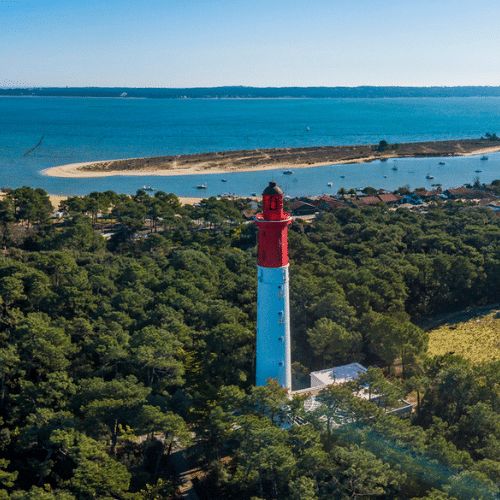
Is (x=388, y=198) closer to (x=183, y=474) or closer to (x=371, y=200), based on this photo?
(x=371, y=200)

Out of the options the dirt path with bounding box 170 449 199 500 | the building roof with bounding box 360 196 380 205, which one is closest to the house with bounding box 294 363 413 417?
the dirt path with bounding box 170 449 199 500

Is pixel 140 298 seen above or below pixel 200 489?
above

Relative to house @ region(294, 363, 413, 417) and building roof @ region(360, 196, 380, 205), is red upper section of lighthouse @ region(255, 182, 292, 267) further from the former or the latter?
building roof @ region(360, 196, 380, 205)

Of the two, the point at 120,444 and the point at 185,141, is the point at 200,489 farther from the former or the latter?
the point at 185,141

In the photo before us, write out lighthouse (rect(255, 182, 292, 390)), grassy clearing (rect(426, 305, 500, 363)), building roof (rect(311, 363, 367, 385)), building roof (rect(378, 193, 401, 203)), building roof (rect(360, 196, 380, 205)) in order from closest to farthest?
lighthouse (rect(255, 182, 292, 390)) → building roof (rect(311, 363, 367, 385)) → grassy clearing (rect(426, 305, 500, 363)) → building roof (rect(360, 196, 380, 205)) → building roof (rect(378, 193, 401, 203))

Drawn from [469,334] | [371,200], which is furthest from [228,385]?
[371,200]

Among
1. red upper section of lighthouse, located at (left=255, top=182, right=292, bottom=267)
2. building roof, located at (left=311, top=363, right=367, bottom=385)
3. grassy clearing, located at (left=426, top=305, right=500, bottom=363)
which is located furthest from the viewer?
grassy clearing, located at (left=426, top=305, right=500, bottom=363)

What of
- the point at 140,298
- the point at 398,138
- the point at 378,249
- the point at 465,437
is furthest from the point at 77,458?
the point at 398,138

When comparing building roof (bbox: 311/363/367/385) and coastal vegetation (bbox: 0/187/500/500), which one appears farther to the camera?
building roof (bbox: 311/363/367/385)
